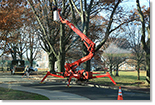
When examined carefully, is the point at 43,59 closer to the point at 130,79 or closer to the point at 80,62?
the point at 80,62

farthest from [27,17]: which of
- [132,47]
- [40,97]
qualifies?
[40,97]

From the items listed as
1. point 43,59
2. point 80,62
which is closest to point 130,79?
point 80,62

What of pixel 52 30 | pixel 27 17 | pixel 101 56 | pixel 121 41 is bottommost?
pixel 101 56

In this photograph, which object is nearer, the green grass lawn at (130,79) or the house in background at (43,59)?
the green grass lawn at (130,79)

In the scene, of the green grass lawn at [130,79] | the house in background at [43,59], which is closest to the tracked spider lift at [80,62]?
the green grass lawn at [130,79]

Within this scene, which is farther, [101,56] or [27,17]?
[27,17]

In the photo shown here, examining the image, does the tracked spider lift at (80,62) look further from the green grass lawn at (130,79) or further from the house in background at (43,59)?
the house in background at (43,59)

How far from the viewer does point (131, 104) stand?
23.5ft

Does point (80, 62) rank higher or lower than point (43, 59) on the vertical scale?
lower

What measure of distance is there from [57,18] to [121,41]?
715 centimetres

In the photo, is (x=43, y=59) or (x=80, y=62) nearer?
(x=80, y=62)

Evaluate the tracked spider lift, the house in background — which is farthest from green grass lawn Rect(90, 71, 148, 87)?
the house in background

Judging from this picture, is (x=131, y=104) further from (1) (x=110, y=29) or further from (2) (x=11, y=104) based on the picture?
(1) (x=110, y=29)

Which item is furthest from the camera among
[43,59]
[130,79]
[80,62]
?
[43,59]
